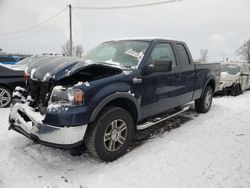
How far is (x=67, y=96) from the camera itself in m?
3.27

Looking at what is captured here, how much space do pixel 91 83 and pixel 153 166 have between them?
1.47 meters

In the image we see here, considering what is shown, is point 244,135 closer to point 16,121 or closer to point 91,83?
point 91,83

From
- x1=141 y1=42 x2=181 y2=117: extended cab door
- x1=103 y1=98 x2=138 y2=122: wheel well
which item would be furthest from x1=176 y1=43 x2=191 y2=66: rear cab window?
x1=103 y1=98 x2=138 y2=122: wheel well

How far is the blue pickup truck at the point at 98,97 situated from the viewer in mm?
3250

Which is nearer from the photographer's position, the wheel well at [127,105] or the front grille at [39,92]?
the front grille at [39,92]

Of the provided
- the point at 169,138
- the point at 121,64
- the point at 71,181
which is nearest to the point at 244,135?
the point at 169,138

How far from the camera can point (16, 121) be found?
3.80 meters

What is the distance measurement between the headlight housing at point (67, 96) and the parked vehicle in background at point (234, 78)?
8.40 metres

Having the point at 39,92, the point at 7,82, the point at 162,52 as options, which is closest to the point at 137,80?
the point at 162,52

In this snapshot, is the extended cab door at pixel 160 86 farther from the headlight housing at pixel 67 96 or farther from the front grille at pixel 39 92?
the front grille at pixel 39 92

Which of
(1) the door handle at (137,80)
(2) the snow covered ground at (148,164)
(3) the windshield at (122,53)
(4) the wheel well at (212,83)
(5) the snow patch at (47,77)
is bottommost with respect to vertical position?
(2) the snow covered ground at (148,164)

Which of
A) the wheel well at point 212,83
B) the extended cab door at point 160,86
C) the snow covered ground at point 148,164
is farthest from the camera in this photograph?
the wheel well at point 212,83

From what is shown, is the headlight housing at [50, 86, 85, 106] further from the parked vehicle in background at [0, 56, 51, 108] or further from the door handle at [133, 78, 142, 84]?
the parked vehicle in background at [0, 56, 51, 108]

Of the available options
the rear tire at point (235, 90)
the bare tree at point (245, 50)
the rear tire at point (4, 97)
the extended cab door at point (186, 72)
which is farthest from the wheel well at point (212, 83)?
the bare tree at point (245, 50)
